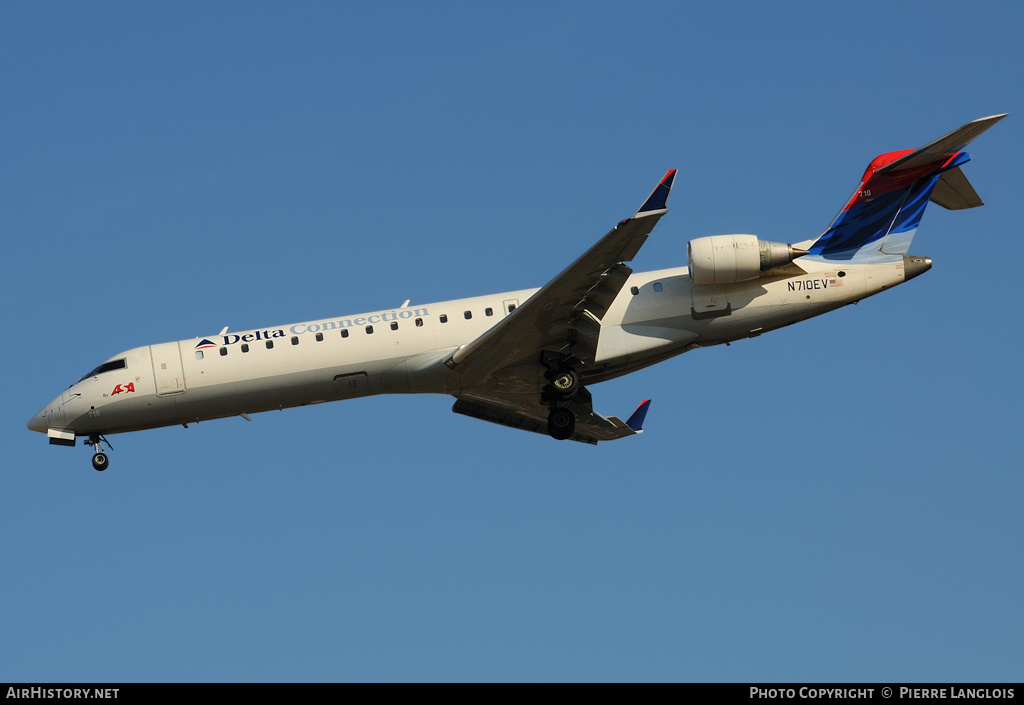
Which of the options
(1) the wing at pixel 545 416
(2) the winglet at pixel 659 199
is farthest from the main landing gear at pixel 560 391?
(2) the winglet at pixel 659 199

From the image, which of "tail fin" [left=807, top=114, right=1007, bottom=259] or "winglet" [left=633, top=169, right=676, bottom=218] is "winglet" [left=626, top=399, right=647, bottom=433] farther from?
"winglet" [left=633, top=169, right=676, bottom=218]

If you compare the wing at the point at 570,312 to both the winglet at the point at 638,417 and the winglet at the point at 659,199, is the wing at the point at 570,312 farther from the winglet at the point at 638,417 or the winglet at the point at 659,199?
the winglet at the point at 638,417

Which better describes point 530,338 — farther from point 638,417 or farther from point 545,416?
point 638,417

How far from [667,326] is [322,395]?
8171mm

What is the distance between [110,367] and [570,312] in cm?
1116

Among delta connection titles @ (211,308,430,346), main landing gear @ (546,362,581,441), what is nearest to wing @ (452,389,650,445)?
main landing gear @ (546,362,581,441)

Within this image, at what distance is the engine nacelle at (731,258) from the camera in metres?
25.3

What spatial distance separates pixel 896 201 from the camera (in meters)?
27.5

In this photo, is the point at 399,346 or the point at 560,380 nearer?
the point at 560,380
